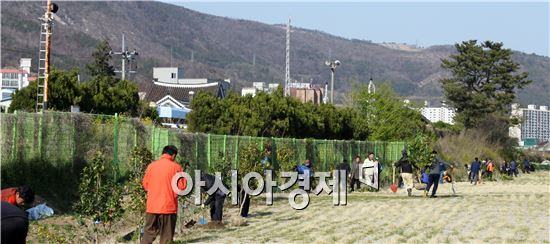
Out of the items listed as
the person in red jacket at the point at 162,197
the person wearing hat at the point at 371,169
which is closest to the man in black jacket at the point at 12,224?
the person in red jacket at the point at 162,197

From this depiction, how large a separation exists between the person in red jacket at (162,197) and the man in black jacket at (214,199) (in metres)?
4.85

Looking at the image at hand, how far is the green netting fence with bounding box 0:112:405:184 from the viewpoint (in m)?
20.8

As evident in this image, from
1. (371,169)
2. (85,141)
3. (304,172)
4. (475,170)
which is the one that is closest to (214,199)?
(85,141)

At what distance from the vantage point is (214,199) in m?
18.3

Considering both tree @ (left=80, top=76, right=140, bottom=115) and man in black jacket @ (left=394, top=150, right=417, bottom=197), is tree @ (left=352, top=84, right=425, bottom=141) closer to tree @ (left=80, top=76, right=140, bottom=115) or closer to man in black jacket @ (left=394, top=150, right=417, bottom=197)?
tree @ (left=80, top=76, right=140, bottom=115)

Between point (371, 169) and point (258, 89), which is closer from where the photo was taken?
point (371, 169)

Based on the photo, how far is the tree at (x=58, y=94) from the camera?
153ft

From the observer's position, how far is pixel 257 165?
71.7 ft

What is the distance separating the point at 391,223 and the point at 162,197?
323 inches

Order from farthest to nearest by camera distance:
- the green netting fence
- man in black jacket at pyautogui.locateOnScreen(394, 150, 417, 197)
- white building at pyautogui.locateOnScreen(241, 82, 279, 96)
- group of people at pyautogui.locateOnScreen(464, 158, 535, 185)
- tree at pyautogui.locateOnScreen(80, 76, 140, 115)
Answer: white building at pyautogui.locateOnScreen(241, 82, 279, 96)
tree at pyautogui.locateOnScreen(80, 76, 140, 115)
group of people at pyautogui.locateOnScreen(464, 158, 535, 185)
man in black jacket at pyautogui.locateOnScreen(394, 150, 417, 197)
the green netting fence

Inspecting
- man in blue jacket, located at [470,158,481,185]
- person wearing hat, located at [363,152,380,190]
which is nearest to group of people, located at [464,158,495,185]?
man in blue jacket, located at [470,158,481,185]

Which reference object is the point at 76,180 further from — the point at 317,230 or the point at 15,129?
Result: the point at 317,230

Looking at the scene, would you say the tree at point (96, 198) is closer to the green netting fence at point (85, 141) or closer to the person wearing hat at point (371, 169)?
the green netting fence at point (85, 141)

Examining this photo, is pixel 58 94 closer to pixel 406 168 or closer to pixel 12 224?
pixel 406 168
